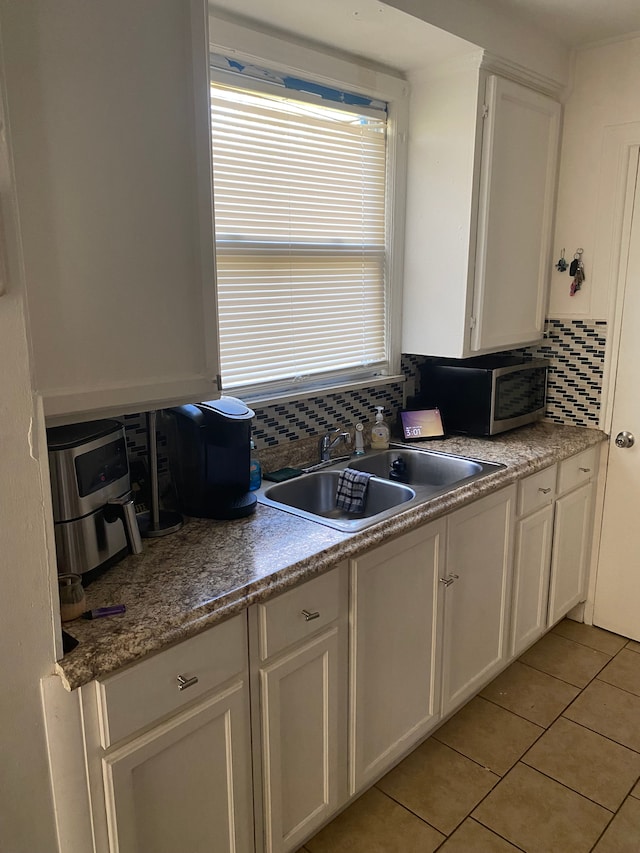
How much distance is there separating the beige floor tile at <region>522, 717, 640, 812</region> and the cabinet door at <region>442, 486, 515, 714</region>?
0.29 metres

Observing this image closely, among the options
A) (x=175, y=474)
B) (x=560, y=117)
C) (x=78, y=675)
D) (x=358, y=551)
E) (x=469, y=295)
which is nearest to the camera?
(x=78, y=675)

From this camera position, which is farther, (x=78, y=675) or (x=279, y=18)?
(x=279, y=18)

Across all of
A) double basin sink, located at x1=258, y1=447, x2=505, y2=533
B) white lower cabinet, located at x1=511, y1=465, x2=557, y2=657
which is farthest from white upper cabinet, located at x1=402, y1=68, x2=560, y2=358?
white lower cabinet, located at x1=511, y1=465, x2=557, y2=657

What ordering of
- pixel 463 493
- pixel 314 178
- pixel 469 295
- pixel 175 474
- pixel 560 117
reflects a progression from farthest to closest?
pixel 560 117
pixel 469 295
pixel 314 178
pixel 463 493
pixel 175 474

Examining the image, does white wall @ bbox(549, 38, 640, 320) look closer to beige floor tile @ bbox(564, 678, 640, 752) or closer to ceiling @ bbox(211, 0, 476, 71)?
ceiling @ bbox(211, 0, 476, 71)

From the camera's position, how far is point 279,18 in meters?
2.02

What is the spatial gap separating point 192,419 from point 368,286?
1150 mm

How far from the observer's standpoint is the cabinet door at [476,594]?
2.18 meters

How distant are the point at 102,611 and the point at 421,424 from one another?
1681 millimetres

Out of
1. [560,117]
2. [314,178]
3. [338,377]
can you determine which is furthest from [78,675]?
[560,117]

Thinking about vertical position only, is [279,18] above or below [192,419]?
above

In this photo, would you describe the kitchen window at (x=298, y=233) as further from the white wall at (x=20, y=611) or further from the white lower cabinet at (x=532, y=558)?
the white wall at (x=20, y=611)

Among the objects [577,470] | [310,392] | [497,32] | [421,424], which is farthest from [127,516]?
[497,32]

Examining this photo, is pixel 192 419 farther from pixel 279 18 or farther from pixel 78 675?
pixel 279 18
